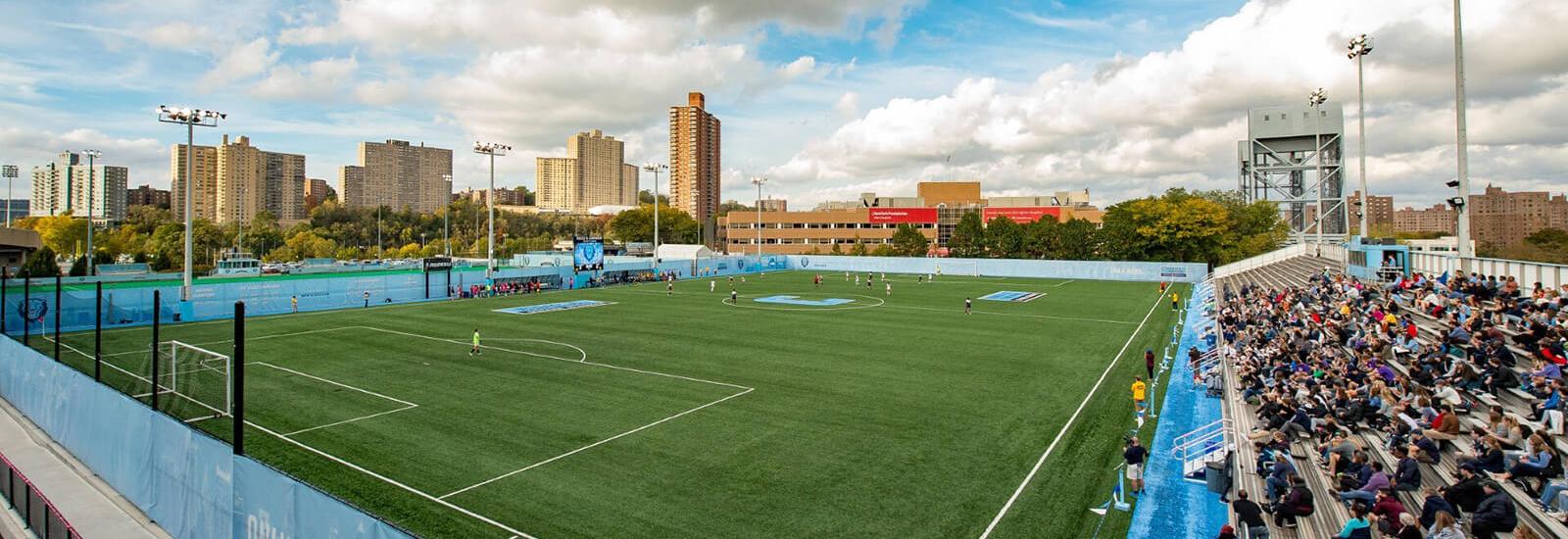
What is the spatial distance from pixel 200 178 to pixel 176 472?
182307mm

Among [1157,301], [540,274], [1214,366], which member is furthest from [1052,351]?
[540,274]

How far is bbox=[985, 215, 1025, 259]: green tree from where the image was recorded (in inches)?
3745

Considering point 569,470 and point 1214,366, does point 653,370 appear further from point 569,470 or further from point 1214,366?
point 1214,366

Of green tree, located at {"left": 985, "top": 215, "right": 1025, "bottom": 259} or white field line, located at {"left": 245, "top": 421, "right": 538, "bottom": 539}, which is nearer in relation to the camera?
white field line, located at {"left": 245, "top": 421, "right": 538, "bottom": 539}

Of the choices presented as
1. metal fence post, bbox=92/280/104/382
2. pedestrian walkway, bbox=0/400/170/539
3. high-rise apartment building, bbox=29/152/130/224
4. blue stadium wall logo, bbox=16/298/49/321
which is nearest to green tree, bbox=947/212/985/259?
metal fence post, bbox=92/280/104/382

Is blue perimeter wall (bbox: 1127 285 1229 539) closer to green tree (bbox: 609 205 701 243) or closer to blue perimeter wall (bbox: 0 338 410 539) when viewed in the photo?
blue perimeter wall (bbox: 0 338 410 539)

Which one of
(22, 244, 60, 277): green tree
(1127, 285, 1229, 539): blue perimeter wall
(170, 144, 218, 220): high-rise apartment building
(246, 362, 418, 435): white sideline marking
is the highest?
(170, 144, 218, 220): high-rise apartment building

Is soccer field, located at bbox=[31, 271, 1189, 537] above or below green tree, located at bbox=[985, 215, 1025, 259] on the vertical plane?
below

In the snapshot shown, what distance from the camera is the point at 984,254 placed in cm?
9625

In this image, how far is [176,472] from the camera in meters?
12.1

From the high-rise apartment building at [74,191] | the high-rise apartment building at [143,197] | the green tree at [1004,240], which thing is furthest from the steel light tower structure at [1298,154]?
the high-rise apartment building at [143,197]

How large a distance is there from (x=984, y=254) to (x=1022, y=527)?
86.7 m

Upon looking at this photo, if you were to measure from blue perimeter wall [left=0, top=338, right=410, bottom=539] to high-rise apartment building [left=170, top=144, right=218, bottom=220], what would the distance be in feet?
497

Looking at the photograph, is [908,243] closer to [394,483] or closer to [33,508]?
[394,483]
